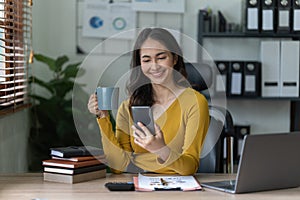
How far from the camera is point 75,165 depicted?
6.81 ft

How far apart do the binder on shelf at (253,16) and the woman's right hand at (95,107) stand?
6.21ft

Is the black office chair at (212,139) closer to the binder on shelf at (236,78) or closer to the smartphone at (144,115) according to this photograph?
the smartphone at (144,115)

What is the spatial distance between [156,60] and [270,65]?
1.93m

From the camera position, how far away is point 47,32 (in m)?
4.01

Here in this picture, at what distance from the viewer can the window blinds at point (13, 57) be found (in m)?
2.85

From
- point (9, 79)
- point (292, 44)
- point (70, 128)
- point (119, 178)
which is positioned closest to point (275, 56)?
point (292, 44)

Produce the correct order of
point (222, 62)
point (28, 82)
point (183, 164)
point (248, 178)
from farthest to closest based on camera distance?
point (222, 62) < point (28, 82) < point (183, 164) < point (248, 178)

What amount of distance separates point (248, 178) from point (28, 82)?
1985 mm

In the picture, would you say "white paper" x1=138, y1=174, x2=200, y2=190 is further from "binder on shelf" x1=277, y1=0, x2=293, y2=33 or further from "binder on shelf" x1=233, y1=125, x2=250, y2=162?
"binder on shelf" x1=277, y1=0, x2=293, y2=33

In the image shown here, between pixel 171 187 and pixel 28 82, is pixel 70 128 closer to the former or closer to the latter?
pixel 28 82

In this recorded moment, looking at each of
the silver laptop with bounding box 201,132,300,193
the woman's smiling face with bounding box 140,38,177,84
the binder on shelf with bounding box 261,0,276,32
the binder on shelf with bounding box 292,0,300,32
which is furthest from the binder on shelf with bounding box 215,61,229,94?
the silver laptop with bounding box 201,132,300,193

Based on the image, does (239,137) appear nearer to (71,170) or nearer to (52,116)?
(52,116)

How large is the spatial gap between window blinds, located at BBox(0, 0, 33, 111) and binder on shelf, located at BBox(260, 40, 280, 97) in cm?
149

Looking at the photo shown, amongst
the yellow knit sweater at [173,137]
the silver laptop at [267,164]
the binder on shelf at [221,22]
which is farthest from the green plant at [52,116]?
the silver laptop at [267,164]
